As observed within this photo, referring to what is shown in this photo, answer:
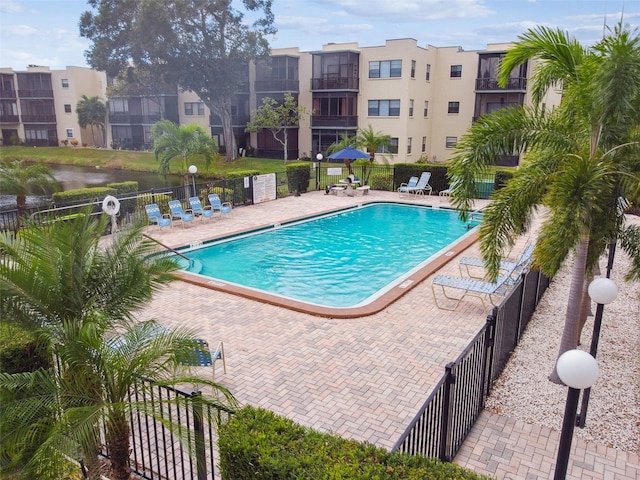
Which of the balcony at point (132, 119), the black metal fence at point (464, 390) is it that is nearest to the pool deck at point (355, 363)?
the black metal fence at point (464, 390)

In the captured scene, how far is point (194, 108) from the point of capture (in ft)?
153

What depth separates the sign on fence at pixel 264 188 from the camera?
69.6 feet

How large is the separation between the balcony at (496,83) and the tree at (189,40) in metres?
16.2

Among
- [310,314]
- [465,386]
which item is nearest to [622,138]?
[465,386]

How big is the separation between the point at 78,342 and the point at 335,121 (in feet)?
115

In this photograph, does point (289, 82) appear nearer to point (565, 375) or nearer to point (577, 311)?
point (577, 311)

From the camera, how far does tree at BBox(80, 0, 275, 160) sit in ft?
117

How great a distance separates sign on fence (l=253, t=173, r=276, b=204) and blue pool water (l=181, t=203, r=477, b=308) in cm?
354

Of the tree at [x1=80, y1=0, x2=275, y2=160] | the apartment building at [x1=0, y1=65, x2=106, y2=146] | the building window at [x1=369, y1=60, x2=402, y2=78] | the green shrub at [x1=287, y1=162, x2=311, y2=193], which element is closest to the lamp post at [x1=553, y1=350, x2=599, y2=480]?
the green shrub at [x1=287, y1=162, x2=311, y2=193]

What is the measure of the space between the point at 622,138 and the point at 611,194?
27.4 inches

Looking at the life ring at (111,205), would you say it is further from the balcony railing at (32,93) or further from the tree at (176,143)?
the balcony railing at (32,93)

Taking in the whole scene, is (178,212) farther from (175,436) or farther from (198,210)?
(175,436)

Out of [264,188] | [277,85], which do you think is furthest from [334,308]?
[277,85]

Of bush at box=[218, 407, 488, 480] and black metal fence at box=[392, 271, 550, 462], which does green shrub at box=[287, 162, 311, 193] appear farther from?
bush at box=[218, 407, 488, 480]
